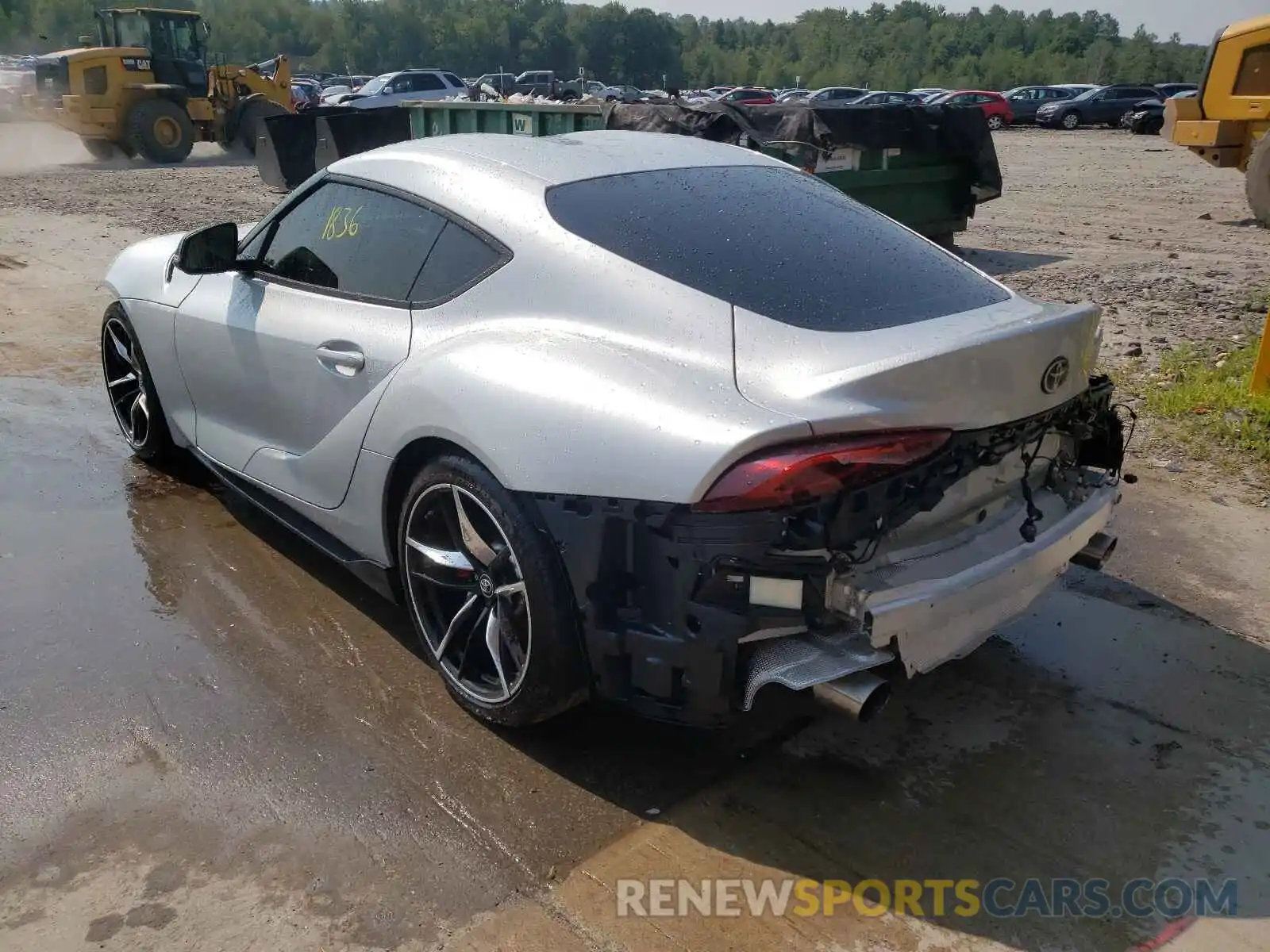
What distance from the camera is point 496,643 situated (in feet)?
9.86

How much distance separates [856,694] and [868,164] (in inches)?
324

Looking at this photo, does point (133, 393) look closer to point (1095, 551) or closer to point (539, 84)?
point (1095, 551)

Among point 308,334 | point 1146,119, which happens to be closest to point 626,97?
point 1146,119

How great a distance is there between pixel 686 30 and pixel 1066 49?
6651cm

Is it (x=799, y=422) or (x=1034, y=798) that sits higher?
(x=799, y=422)

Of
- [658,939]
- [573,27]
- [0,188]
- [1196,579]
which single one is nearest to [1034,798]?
[658,939]

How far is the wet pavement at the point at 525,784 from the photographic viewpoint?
252cm

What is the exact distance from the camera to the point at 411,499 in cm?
316

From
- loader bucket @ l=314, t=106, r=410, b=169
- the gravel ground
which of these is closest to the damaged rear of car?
Result: the gravel ground

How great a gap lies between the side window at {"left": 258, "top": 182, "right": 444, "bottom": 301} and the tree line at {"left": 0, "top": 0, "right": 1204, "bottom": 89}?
86.9m

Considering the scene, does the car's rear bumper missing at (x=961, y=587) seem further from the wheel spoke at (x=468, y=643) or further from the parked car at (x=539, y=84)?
the parked car at (x=539, y=84)

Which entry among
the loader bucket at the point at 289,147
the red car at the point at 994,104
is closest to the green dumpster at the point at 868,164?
the loader bucket at the point at 289,147

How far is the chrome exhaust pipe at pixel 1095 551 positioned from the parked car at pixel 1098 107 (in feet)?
122

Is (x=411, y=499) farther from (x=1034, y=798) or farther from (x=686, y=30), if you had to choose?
(x=686, y=30)
